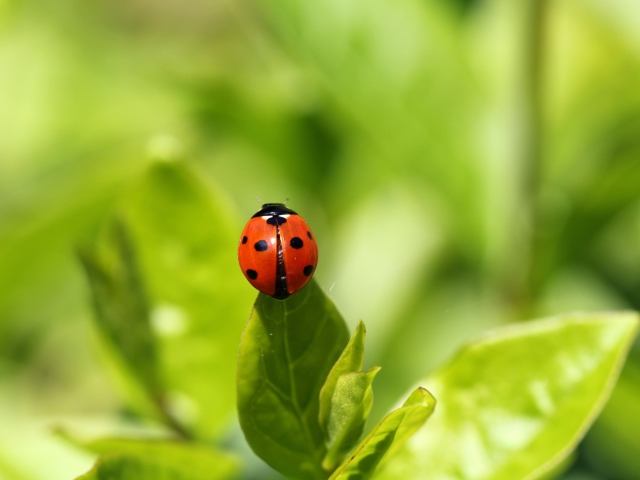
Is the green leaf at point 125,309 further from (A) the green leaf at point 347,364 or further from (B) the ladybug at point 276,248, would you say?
(A) the green leaf at point 347,364

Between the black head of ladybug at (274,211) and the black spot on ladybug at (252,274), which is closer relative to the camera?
the black spot on ladybug at (252,274)

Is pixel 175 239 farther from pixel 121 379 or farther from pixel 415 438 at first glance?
pixel 415 438

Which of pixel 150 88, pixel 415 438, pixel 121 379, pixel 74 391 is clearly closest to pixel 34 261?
pixel 74 391

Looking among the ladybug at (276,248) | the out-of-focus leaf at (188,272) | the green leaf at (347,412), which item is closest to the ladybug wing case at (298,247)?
the ladybug at (276,248)

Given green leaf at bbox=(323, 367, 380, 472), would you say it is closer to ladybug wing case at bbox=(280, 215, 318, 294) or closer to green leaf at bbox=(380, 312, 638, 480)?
green leaf at bbox=(380, 312, 638, 480)

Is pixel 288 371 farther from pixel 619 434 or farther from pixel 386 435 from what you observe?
pixel 619 434

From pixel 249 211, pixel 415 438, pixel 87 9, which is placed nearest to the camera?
pixel 415 438

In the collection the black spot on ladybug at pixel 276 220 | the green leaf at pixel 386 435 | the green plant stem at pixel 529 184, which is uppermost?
the green plant stem at pixel 529 184
